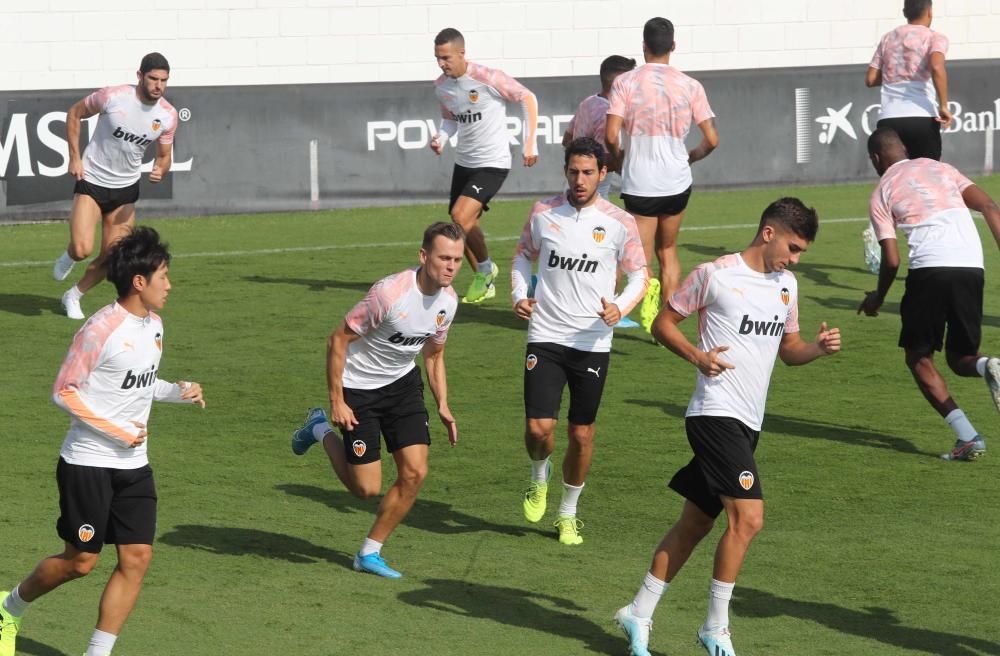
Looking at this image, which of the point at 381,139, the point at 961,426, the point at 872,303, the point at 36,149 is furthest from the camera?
Answer: the point at 381,139

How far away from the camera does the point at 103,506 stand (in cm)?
652

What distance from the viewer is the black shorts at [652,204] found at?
41.0ft

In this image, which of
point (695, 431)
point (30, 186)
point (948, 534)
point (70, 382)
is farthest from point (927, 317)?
point (30, 186)

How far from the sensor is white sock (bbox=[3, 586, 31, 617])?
6.78 m

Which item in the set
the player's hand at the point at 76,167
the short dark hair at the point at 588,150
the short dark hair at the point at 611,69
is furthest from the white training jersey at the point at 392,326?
the player's hand at the point at 76,167

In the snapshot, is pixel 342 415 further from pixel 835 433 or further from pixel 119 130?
pixel 119 130

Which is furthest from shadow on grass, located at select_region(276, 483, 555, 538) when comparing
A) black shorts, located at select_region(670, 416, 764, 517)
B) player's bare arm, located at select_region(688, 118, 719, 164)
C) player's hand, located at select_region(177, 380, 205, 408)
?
player's bare arm, located at select_region(688, 118, 719, 164)

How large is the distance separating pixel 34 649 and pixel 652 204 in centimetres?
693

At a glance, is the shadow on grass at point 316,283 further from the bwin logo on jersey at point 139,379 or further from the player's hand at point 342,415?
the bwin logo on jersey at point 139,379

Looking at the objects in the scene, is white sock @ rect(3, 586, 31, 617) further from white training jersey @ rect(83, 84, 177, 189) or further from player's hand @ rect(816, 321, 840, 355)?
white training jersey @ rect(83, 84, 177, 189)

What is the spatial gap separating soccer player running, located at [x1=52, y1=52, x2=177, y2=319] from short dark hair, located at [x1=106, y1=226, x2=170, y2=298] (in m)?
7.31

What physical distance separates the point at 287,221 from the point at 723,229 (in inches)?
222

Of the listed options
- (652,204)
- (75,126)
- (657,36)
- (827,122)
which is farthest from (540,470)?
(827,122)

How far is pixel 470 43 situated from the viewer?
24.0m
